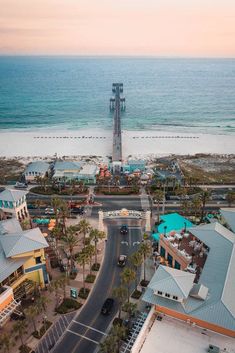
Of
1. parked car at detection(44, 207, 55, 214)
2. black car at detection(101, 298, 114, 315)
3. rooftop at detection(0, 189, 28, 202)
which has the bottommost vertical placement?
parked car at detection(44, 207, 55, 214)

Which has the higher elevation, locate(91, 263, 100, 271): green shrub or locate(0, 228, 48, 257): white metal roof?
locate(0, 228, 48, 257): white metal roof

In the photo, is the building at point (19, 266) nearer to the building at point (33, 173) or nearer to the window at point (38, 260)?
the window at point (38, 260)

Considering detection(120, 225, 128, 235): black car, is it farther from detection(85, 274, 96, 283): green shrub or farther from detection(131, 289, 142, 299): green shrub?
detection(131, 289, 142, 299): green shrub

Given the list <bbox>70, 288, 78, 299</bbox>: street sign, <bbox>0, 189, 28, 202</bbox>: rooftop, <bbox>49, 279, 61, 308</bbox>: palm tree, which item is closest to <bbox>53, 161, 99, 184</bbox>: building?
<bbox>0, 189, 28, 202</bbox>: rooftop

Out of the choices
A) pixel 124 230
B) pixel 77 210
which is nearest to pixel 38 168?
pixel 77 210

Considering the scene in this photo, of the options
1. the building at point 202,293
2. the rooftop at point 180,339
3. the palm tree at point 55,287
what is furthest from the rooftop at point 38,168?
the rooftop at point 180,339

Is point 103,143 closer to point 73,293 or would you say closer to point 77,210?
point 77,210
